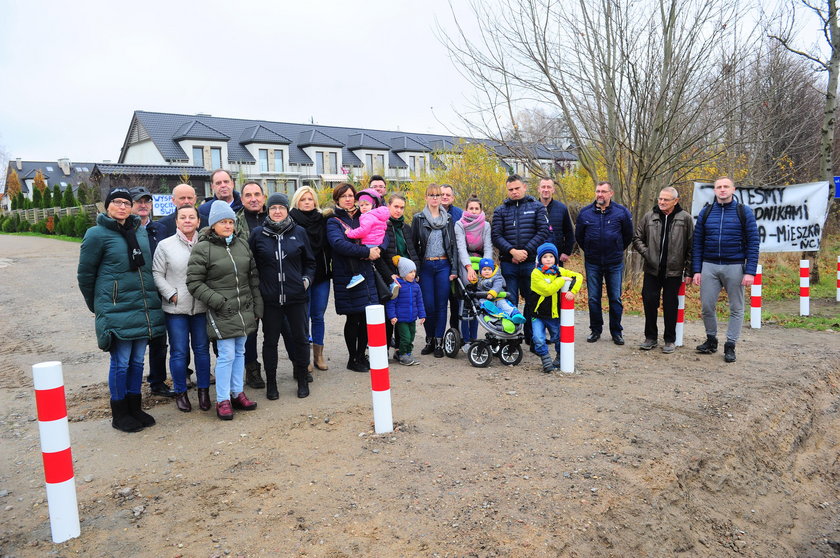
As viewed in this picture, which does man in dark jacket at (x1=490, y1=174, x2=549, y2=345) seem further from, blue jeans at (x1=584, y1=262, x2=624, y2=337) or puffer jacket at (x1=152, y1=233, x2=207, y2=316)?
puffer jacket at (x1=152, y1=233, x2=207, y2=316)

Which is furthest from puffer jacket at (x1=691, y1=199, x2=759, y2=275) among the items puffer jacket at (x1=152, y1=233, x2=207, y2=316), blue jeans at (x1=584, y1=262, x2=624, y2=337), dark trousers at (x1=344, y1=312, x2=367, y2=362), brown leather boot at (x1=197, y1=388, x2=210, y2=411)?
brown leather boot at (x1=197, y1=388, x2=210, y2=411)

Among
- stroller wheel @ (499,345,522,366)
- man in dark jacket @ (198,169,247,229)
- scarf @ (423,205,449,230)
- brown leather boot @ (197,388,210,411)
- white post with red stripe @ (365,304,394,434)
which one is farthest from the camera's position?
scarf @ (423,205,449,230)

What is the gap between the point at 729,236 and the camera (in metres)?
7.02

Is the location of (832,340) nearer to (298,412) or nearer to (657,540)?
(657,540)

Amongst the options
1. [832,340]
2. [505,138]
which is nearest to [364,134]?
[505,138]

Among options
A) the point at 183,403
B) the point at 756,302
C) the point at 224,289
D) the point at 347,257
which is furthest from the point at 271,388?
the point at 756,302

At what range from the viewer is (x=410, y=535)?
346 centimetres

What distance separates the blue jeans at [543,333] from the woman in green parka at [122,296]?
411 centimetres

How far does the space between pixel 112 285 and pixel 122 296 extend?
124 mm

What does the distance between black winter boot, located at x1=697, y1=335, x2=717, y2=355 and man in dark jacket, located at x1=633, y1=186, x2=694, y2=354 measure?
0.35 metres

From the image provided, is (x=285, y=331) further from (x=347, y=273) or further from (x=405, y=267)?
(x=405, y=267)

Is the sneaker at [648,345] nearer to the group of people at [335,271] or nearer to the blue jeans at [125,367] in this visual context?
the group of people at [335,271]

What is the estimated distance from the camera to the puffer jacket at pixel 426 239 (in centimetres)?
745

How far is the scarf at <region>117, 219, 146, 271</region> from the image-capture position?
16.8 ft
